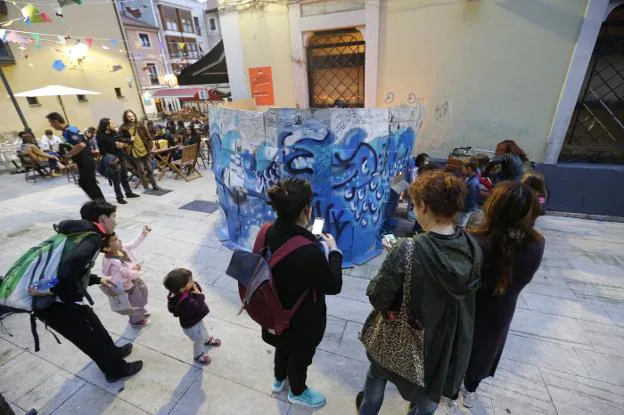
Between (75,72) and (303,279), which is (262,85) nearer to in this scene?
(303,279)

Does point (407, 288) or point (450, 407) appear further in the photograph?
point (450, 407)

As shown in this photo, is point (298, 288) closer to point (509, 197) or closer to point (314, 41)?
point (509, 197)

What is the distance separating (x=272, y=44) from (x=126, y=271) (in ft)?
19.6

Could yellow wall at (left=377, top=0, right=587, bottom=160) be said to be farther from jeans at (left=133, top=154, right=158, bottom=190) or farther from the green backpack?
the green backpack

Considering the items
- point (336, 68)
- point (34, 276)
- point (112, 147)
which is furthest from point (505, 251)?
point (112, 147)

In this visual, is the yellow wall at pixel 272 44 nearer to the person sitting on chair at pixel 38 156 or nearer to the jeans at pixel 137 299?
the jeans at pixel 137 299

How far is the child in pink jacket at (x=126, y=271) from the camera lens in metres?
2.50

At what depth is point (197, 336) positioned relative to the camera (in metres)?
2.43

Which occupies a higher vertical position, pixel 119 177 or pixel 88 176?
pixel 88 176

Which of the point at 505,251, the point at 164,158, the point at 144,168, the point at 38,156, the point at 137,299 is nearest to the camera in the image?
the point at 505,251

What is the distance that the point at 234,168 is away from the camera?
393cm

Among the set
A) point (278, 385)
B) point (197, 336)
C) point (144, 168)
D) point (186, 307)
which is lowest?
point (278, 385)

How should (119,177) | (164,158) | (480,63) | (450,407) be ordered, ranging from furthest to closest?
(164,158), (119,177), (480,63), (450,407)

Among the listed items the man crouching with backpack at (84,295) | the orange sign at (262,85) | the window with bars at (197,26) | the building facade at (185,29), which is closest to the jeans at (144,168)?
the orange sign at (262,85)
